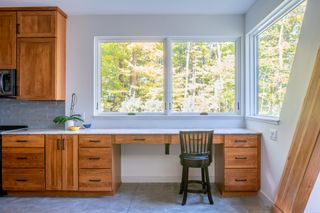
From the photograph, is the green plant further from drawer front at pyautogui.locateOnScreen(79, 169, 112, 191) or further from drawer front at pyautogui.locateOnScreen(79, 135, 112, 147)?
drawer front at pyautogui.locateOnScreen(79, 169, 112, 191)

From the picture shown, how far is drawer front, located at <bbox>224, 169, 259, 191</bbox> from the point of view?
313 centimetres

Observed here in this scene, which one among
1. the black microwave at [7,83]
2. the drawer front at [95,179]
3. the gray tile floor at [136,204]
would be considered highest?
the black microwave at [7,83]

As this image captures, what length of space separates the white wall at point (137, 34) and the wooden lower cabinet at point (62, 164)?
0.69m

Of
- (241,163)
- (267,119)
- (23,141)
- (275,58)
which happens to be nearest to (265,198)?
(241,163)

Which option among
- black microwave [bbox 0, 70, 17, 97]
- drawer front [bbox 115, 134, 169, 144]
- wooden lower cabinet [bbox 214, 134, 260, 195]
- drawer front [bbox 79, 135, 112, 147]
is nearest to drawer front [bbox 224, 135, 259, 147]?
wooden lower cabinet [bbox 214, 134, 260, 195]

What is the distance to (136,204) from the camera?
2.96 metres

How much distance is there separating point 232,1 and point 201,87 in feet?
4.17

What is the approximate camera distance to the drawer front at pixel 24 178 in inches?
125

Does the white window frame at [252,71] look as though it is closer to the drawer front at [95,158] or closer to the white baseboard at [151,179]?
the white baseboard at [151,179]

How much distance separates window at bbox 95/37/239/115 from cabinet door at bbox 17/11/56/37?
0.67 m

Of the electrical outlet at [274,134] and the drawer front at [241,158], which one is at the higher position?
the electrical outlet at [274,134]

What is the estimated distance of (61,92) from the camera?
364 centimetres

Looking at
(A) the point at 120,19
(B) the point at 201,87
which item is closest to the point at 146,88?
(B) the point at 201,87

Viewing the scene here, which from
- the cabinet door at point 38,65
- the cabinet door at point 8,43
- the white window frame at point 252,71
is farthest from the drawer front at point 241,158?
the cabinet door at point 8,43
